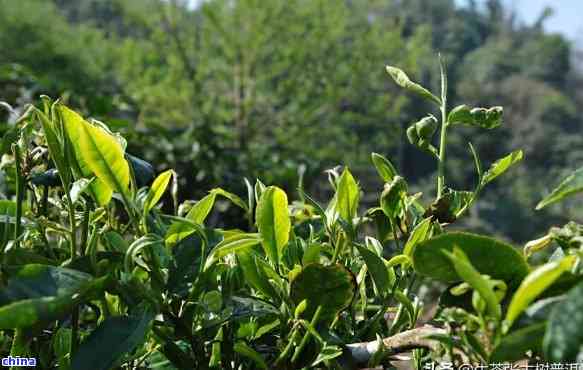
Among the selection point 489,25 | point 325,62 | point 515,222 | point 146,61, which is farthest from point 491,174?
point 489,25

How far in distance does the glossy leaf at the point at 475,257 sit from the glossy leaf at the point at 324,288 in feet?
0.16

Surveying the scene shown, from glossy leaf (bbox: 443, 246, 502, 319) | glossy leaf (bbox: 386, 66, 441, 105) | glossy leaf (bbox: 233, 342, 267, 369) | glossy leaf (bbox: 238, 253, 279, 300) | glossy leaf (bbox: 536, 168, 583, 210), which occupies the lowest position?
glossy leaf (bbox: 233, 342, 267, 369)

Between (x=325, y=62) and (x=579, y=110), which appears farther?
(x=579, y=110)

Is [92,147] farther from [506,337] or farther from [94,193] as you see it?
→ [506,337]

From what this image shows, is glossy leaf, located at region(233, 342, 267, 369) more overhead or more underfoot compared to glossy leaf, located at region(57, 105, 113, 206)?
more underfoot

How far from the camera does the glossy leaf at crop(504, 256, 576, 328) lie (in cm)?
21

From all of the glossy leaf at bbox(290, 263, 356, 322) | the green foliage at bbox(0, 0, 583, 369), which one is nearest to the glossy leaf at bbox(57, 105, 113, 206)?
the green foliage at bbox(0, 0, 583, 369)

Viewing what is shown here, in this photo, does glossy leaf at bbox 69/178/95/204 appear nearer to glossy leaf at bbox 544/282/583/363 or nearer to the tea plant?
the tea plant

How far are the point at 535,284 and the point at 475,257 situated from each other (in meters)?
0.04

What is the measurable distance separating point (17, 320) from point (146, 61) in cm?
622

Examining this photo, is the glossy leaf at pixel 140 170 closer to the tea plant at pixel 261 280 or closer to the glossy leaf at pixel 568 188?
the tea plant at pixel 261 280

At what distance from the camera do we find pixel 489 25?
27688mm

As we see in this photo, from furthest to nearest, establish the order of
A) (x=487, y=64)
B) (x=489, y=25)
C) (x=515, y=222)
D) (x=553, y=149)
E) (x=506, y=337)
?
(x=489, y=25) < (x=487, y=64) < (x=553, y=149) < (x=515, y=222) < (x=506, y=337)

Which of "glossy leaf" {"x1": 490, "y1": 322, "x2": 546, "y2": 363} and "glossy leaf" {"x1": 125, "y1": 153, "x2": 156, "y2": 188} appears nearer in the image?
"glossy leaf" {"x1": 490, "y1": 322, "x2": 546, "y2": 363}
